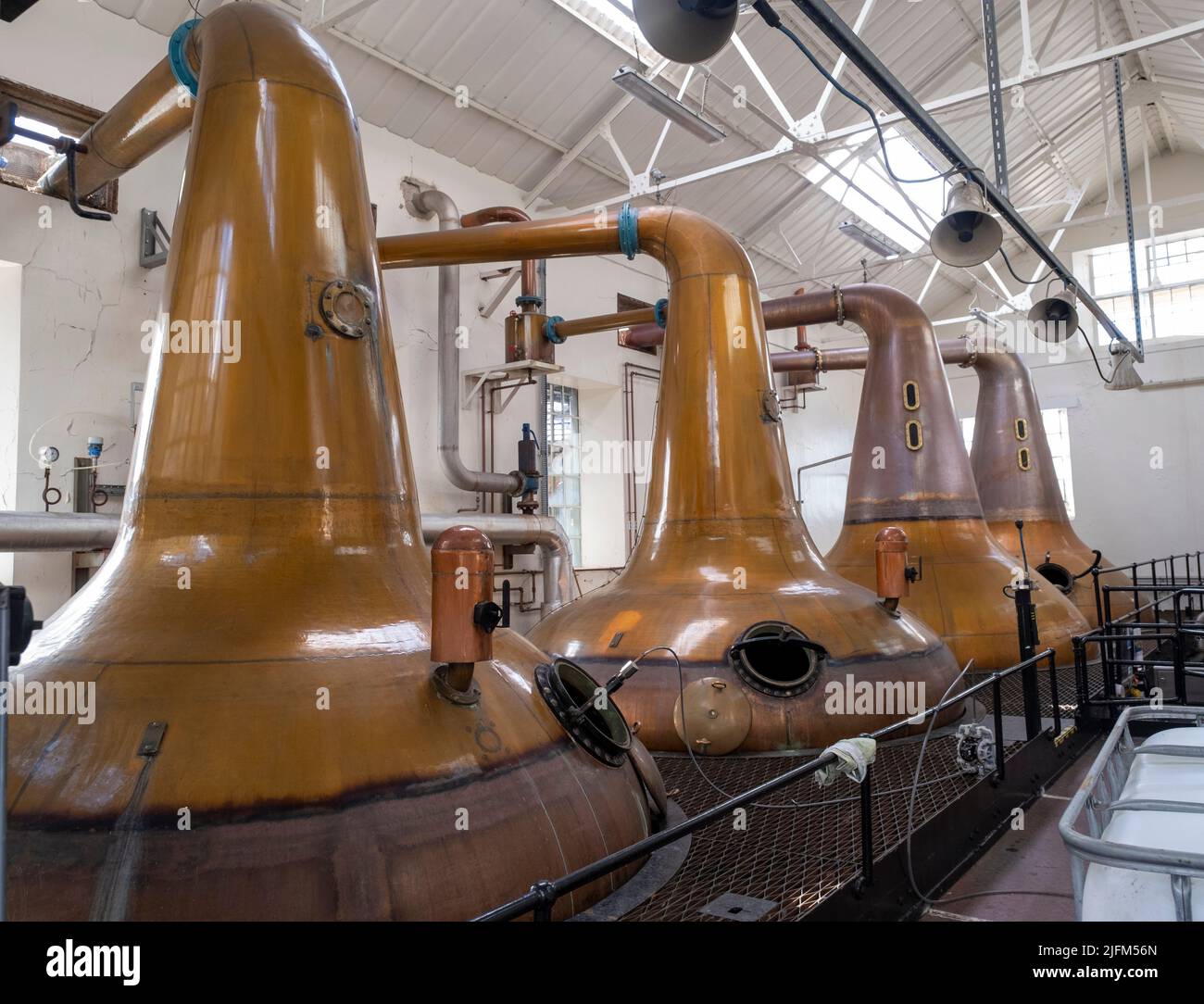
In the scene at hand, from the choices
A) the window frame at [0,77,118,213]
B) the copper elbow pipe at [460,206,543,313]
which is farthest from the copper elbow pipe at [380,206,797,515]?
the copper elbow pipe at [460,206,543,313]

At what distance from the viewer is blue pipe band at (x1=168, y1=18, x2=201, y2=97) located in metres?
3.59

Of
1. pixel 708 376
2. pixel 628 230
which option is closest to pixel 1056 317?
pixel 708 376

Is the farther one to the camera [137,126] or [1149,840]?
[137,126]

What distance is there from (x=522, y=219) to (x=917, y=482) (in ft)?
16.7

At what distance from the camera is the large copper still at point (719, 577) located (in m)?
4.88

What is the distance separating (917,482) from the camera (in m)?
7.76

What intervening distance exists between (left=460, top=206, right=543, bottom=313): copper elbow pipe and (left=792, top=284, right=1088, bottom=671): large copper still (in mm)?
3297

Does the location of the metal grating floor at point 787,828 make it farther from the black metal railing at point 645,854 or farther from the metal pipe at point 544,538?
the metal pipe at point 544,538

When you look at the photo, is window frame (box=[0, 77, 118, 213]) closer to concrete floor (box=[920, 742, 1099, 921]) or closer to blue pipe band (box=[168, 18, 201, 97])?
blue pipe band (box=[168, 18, 201, 97])

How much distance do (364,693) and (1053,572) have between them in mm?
9361

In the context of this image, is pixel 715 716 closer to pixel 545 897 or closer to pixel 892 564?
pixel 892 564

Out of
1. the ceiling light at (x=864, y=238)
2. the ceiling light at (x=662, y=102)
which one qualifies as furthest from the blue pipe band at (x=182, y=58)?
the ceiling light at (x=864, y=238)
